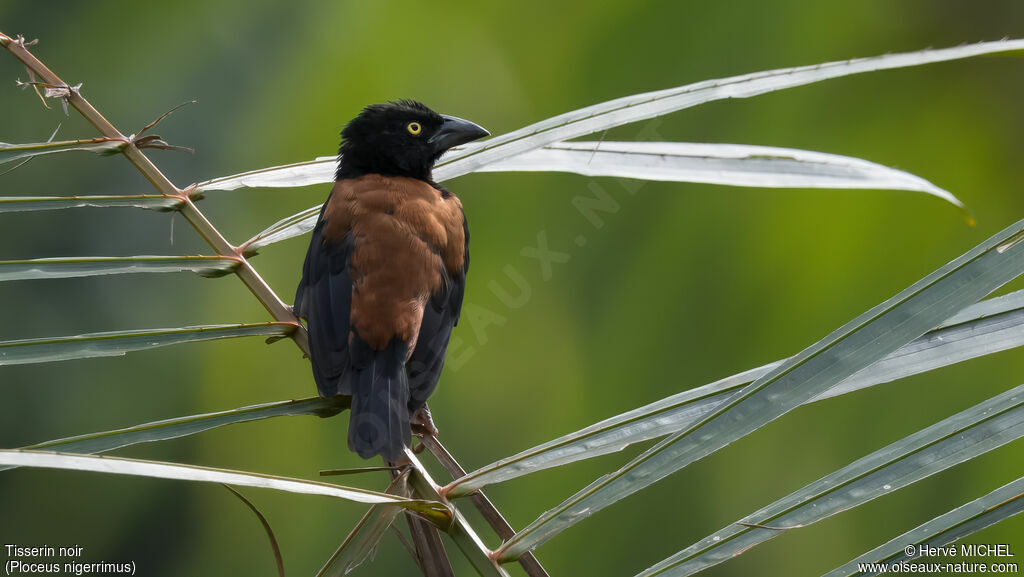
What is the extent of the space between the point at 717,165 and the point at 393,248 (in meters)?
0.92

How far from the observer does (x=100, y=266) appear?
1.21m

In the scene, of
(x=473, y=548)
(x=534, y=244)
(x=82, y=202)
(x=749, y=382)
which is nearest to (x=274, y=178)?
(x=82, y=202)

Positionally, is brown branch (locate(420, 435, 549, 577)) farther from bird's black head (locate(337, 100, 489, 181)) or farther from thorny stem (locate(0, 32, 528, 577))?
bird's black head (locate(337, 100, 489, 181))

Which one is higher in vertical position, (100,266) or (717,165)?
(717,165)

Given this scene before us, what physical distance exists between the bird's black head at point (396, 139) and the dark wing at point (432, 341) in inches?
22.6

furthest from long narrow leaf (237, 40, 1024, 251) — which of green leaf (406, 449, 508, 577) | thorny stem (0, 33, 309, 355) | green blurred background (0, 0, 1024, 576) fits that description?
green blurred background (0, 0, 1024, 576)

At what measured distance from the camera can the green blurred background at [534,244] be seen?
9.16 ft

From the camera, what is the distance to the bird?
1722 mm

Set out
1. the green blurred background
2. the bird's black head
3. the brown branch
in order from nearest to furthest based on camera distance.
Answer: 1. the brown branch
2. the bird's black head
3. the green blurred background

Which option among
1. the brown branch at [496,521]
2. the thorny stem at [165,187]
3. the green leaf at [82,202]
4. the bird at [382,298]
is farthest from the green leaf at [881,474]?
the green leaf at [82,202]

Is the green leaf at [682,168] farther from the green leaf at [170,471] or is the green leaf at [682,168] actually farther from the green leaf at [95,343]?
the green leaf at [170,471]

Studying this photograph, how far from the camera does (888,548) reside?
838mm

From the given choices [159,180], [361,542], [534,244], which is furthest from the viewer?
[534,244]

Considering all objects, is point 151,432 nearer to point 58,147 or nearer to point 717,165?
point 58,147
